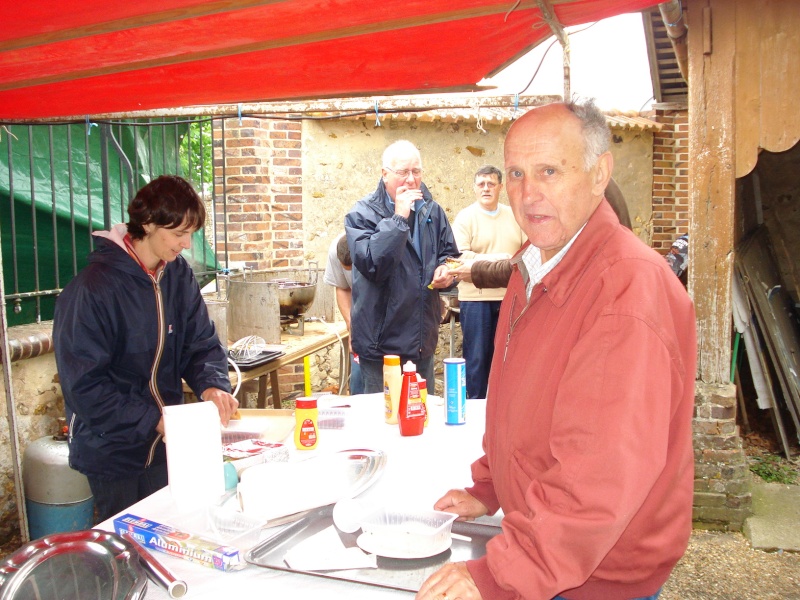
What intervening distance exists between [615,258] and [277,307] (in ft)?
11.6

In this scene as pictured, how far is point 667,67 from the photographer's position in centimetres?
863

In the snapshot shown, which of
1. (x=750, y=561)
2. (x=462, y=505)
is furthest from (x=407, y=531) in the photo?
(x=750, y=561)

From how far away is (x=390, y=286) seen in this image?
3891 millimetres

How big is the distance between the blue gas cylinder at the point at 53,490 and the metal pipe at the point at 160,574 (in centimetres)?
230

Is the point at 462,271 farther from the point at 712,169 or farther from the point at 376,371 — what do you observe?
the point at 712,169

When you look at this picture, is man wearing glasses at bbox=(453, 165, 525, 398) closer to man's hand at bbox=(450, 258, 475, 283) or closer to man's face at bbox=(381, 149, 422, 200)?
man's hand at bbox=(450, 258, 475, 283)

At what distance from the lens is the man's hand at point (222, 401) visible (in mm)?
2641

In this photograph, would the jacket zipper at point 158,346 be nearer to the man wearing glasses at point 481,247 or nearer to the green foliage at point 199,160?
the green foliage at point 199,160

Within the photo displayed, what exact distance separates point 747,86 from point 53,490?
4468 millimetres

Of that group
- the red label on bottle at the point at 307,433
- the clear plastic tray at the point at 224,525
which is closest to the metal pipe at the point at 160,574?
the clear plastic tray at the point at 224,525

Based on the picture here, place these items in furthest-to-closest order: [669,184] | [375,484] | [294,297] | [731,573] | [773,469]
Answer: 1. [669,184]
2. [773,469]
3. [294,297]
4. [731,573]
5. [375,484]

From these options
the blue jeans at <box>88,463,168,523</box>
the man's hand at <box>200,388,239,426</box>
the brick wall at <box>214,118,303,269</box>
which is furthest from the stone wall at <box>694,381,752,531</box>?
the brick wall at <box>214,118,303,269</box>

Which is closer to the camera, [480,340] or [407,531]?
[407,531]

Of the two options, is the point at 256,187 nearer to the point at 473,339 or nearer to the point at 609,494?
the point at 473,339
